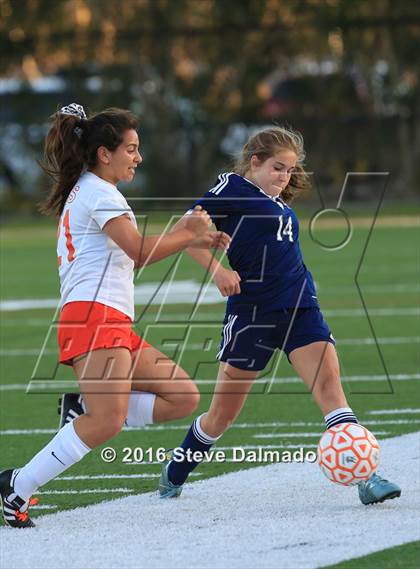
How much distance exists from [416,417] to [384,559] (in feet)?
11.4

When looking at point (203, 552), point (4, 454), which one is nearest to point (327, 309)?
point (4, 454)

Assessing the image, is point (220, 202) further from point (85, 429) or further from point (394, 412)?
point (394, 412)

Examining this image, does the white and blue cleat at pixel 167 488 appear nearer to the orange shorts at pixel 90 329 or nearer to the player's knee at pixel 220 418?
the player's knee at pixel 220 418

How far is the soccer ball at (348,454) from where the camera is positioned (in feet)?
20.7

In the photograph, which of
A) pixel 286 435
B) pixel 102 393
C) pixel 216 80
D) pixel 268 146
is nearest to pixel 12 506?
pixel 102 393

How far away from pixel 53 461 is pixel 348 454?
1.33 m

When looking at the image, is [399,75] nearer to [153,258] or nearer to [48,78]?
[48,78]

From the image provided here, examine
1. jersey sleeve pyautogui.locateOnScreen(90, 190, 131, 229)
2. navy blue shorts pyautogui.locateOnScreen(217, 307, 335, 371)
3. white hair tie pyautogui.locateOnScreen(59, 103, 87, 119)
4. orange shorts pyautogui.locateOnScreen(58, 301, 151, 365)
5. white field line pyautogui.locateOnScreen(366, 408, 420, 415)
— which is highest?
white hair tie pyautogui.locateOnScreen(59, 103, 87, 119)

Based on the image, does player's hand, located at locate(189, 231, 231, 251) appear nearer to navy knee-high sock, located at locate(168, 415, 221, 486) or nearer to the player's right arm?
the player's right arm

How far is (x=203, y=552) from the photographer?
18.5 ft

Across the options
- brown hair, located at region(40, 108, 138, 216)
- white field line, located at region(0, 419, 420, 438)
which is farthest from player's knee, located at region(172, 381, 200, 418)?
white field line, located at region(0, 419, 420, 438)

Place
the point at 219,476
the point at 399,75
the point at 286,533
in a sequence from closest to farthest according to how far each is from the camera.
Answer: the point at 286,533 → the point at 219,476 → the point at 399,75

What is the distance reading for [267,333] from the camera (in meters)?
6.59

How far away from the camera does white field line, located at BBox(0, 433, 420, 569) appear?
5.57 m
